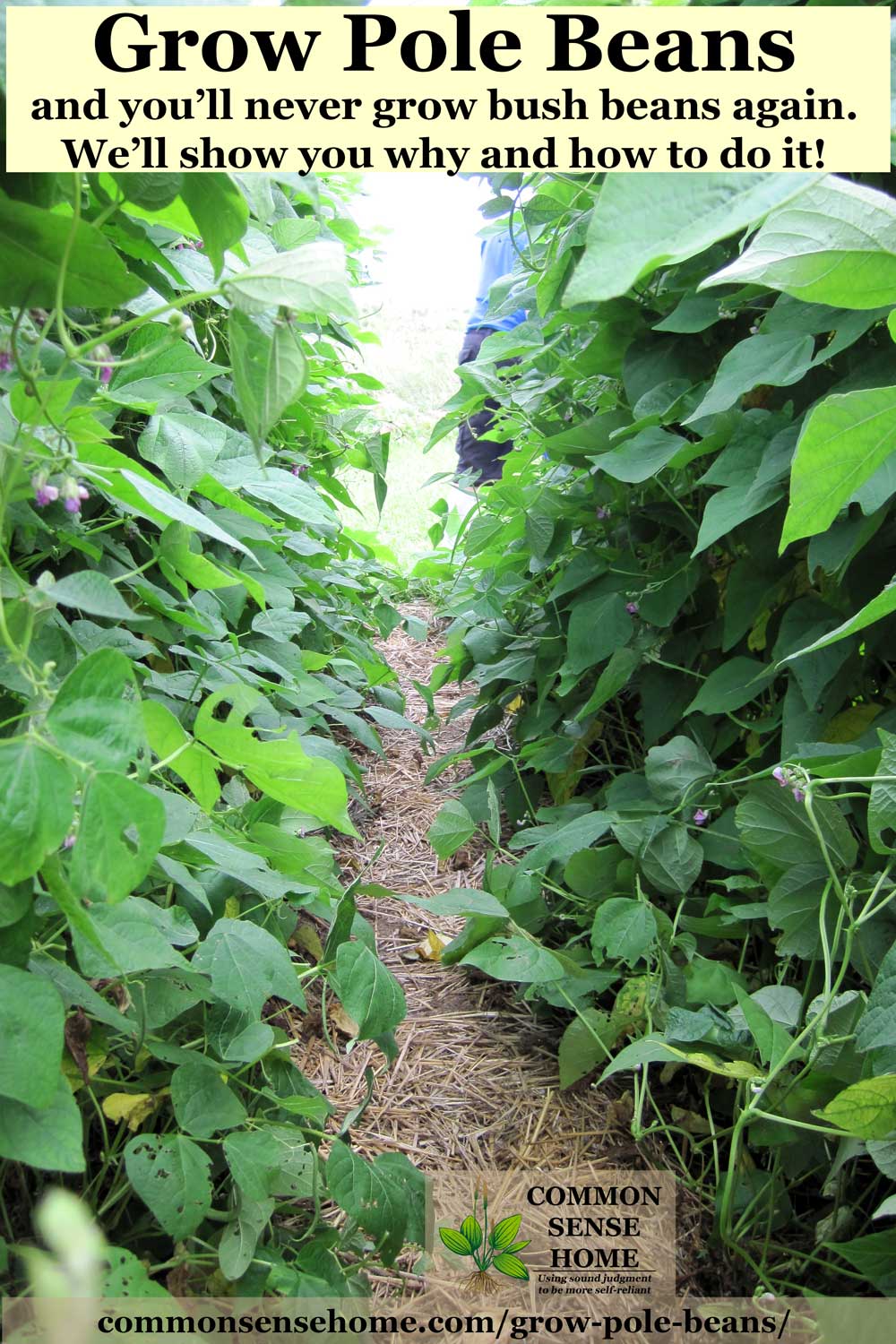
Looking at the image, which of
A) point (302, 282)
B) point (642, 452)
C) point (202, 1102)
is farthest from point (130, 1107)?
point (642, 452)

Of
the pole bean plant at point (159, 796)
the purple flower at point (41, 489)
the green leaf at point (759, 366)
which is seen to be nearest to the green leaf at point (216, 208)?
the pole bean plant at point (159, 796)

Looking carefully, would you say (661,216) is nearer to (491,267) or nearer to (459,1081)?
(459,1081)

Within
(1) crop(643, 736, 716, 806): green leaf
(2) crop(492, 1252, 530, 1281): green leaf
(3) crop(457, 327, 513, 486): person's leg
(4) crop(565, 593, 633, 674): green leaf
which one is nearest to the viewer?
(2) crop(492, 1252, 530, 1281): green leaf

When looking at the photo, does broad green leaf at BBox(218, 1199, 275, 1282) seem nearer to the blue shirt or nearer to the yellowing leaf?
the yellowing leaf

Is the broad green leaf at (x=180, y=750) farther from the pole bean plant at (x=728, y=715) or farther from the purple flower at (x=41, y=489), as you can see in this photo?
the pole bean plant at (x=728, y=715)

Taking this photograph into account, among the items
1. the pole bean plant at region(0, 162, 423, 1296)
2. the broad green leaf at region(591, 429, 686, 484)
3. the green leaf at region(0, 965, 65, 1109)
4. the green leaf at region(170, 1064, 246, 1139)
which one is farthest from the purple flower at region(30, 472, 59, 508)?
the broad green leaf at region(591, 429, 686, 484)

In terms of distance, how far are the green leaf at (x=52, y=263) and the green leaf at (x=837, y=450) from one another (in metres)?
0.35

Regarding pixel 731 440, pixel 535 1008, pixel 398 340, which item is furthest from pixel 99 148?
pixel 398 340

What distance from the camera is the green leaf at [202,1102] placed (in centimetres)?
76

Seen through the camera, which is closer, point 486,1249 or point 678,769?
point 486,1249

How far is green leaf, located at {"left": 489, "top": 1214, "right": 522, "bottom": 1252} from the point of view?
965mm

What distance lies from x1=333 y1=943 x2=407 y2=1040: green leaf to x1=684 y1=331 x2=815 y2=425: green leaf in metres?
0.59

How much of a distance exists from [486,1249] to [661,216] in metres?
0.98

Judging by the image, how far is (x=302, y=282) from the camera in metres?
0.40
